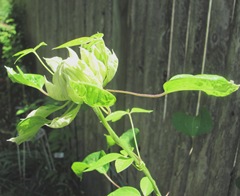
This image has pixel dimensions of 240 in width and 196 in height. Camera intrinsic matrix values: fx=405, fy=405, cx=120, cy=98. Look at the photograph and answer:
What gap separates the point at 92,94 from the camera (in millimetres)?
687

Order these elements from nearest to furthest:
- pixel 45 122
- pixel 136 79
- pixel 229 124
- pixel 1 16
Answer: pixel 45 122 → pixel 229 124 → pixel 136 79 → pixel 1 16

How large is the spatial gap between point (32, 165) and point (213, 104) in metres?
2.11

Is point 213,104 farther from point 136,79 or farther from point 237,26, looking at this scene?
point 136,79

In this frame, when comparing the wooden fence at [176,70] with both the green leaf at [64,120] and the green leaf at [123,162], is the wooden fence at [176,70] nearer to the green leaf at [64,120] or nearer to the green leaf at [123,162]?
the green leaf at [123,162]

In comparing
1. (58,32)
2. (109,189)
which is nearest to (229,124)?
(109,189)

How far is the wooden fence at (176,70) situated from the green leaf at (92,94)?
1.02m

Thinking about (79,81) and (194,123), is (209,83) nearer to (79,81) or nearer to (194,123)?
(79,81)

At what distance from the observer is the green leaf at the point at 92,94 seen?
68 cm

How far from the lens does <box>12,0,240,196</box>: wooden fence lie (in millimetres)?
1668

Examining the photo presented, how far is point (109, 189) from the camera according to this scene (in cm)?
283

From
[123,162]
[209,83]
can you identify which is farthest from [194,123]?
[209,83]

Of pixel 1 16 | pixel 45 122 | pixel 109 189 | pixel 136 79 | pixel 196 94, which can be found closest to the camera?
pixel 45 122

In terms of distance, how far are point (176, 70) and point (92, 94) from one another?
4.26 ft

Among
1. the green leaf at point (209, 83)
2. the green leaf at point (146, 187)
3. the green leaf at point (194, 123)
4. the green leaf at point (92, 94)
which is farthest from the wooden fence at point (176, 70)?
the green leaf at point (92, 94)
